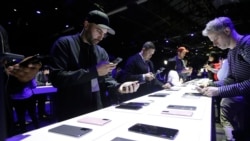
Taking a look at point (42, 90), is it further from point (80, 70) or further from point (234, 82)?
point (234, 82)

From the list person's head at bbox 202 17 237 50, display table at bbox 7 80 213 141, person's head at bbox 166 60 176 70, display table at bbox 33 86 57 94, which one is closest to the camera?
display table at bbox 7 80 213 141

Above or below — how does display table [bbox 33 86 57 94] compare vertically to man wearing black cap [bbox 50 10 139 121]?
below

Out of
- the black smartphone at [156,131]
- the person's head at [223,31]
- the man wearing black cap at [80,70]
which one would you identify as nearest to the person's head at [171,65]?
the person's head at [223,31]

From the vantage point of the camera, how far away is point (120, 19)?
10.5m

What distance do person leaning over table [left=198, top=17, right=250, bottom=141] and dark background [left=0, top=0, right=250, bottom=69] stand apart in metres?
3.04

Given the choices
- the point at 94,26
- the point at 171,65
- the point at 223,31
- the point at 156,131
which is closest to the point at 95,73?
the point at 94,26

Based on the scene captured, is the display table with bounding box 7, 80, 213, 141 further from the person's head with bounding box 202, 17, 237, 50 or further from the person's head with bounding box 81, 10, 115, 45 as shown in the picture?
the person's head with bounding box 202, 17, 237, 50

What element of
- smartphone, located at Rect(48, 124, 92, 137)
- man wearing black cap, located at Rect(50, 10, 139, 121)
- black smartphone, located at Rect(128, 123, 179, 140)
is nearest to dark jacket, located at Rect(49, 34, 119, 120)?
man wearing black cap, located at Rect(50, 10, 139, 121)

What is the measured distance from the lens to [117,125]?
106cm

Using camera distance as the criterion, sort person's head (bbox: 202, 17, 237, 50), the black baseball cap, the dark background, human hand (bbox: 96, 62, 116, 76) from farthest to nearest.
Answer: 1. the dark background
2. person's head (bbox: 202, 17, 237, 50)
3. the black baseball cap
4. human hand (bbox: 96, 62, 116, 76)

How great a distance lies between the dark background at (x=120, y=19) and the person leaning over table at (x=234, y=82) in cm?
304

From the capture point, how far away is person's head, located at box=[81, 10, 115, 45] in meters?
1.67

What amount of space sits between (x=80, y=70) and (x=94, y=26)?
47 centimetres

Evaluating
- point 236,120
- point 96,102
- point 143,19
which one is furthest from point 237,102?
point 143,19
